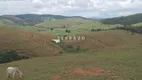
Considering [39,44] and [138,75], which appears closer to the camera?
[138,75]

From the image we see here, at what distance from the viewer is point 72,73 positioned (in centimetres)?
3167

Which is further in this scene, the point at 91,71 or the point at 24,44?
the point at 24,44

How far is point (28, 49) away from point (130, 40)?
41818 millimetres

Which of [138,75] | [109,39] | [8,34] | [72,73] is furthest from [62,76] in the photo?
[109,39]

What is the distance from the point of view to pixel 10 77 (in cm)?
3191

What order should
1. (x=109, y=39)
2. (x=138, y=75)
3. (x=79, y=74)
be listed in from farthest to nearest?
(x=109, y=39) → (x=79, y=74) → (x=138, y=75)

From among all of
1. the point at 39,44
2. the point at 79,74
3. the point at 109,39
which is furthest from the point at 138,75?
the point at 109,39

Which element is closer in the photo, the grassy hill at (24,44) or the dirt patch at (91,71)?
the dirt patch at (91,71)

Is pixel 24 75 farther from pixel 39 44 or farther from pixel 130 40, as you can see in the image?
pixel 130 40

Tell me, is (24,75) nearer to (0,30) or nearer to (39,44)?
(39,44)

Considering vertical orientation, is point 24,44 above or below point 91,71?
below

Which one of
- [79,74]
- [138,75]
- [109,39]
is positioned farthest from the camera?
[109,39]

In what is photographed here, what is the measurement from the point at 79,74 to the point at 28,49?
120ft

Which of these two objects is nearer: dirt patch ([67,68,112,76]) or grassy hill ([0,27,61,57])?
dirt patch ([67,68,112,76])
